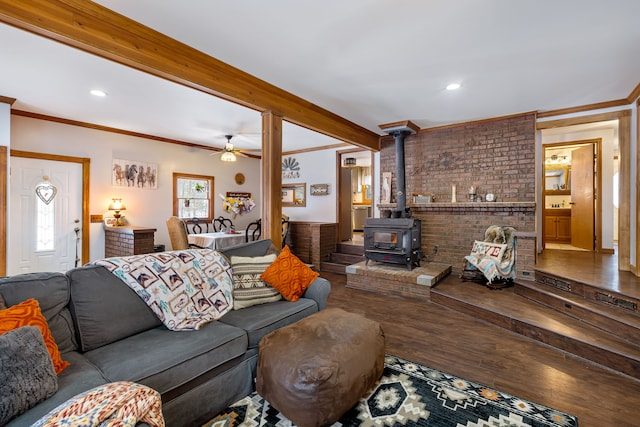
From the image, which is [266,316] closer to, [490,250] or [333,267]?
[490,250]

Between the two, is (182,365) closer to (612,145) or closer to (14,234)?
(14,234)

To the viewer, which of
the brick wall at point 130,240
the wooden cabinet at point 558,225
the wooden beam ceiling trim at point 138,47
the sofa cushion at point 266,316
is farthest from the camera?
the wooden cabinet at point 558,225

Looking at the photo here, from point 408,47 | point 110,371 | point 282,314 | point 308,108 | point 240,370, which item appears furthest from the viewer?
point 308,108

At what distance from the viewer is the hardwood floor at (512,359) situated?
1.96 m

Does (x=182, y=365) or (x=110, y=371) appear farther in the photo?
(x=182, y=365)

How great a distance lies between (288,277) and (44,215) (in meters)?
4.43

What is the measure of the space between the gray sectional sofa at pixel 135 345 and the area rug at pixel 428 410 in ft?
0.55

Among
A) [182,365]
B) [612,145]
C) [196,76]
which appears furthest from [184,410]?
[612,145]

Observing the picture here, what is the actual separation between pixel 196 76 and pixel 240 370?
2.46 meters

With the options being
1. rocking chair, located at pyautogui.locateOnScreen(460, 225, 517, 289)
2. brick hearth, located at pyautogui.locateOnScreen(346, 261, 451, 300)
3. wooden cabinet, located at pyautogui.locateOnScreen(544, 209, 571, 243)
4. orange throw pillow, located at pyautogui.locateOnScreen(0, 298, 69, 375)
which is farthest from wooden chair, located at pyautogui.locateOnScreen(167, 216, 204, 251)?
wooden cabinet, located at pyautogui.locateOnScreen(544, 209, 571, 243)

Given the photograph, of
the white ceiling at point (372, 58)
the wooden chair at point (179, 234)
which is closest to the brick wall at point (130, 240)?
the wooden chair at point (179, 234)

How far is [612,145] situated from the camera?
18.0ft

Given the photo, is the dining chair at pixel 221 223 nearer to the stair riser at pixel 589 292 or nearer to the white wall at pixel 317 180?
the white wall at pixel 317 180

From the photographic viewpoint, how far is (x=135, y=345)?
1.75 metres
